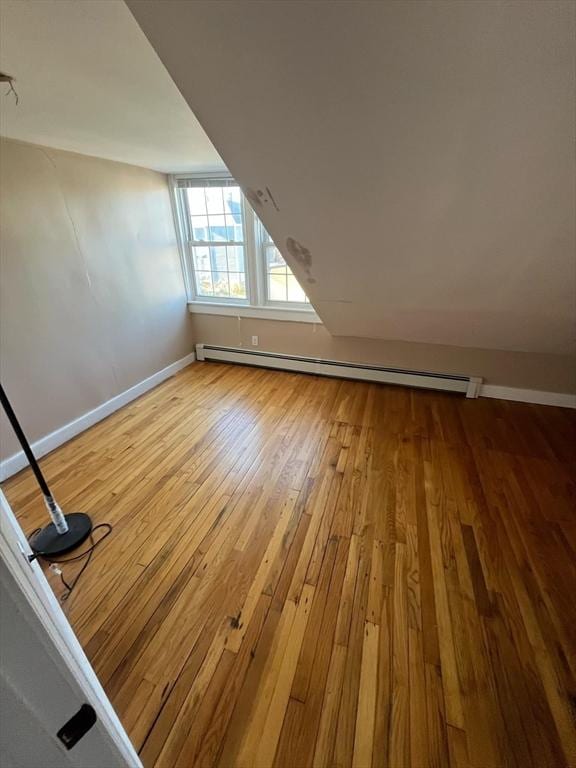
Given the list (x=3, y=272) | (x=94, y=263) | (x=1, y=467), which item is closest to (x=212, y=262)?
(x=94, y=263)

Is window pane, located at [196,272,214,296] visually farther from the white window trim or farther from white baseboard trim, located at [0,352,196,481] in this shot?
white baseboard trim, located at [0,352,196,481]

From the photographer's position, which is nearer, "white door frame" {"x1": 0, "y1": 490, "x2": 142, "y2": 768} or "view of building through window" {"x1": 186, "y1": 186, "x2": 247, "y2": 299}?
"white door frame" {"x1": 0, "y1": 490, "x2": 142, "y2": 768}

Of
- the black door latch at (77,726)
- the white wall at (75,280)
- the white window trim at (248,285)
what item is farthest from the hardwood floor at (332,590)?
the white window trim at (248,285)

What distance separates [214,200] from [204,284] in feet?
2.84

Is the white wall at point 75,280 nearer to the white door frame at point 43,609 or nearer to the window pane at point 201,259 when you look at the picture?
the window pane at point 201,259

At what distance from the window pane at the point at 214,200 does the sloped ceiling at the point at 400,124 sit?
6.90 feet

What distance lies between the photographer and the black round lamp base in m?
1.55

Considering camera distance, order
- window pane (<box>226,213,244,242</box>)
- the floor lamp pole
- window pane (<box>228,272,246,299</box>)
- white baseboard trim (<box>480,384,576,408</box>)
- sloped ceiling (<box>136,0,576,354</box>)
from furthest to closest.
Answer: window pane (<box>228,272,246,299</box>) < window pane (<box>226,213,244,242</box>) < white baseboard trim (<box>480,384,576,408</box>) < the floor lamp pole < sloped ceiling (<box>136,0,576,354</box>)

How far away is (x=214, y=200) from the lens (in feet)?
10.6

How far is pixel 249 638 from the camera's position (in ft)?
4.02

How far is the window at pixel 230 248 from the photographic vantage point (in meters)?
3.16

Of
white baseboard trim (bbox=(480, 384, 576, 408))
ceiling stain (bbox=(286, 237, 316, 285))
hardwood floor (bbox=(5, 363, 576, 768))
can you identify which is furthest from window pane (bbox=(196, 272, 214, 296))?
white baseboard trim (bbox=(480, 384, 576, 408))

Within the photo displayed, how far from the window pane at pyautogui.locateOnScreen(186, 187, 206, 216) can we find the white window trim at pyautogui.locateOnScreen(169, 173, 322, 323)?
113 mm

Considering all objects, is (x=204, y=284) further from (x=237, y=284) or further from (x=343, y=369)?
(x=343, y=369)
